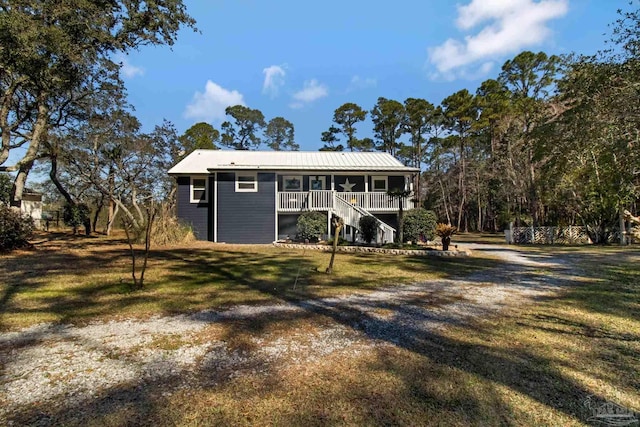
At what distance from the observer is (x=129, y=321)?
459 cm

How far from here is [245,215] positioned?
17.2m

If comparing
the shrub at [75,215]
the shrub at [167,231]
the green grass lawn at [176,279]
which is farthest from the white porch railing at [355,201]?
the shrub at [75,215]

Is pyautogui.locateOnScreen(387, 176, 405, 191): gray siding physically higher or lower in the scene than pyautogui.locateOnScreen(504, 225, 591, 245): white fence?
higher

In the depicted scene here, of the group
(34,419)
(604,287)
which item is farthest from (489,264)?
(34,419)

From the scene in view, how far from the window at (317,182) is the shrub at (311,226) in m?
2.85

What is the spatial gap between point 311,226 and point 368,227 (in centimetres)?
251

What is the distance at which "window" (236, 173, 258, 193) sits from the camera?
17.2 m

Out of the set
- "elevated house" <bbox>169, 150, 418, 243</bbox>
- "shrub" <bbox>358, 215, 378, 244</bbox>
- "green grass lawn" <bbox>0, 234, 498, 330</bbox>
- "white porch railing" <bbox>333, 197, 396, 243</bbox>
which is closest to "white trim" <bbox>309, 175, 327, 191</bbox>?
"elevated house" <bbox>169, 150, 418, 243</bbox>

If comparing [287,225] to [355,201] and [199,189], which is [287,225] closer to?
[355,201]

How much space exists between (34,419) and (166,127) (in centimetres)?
2492

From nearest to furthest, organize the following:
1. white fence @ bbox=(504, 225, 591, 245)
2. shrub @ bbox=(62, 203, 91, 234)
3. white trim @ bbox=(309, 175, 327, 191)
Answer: white trim @ bbox=(309, 175, 327, 191) → white fence @ bbox=(504, 225, 591, 245) → shrub @ bbox=(62, 203, 91, 234)

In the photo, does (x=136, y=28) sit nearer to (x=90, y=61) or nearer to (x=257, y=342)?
(x=90, y=61)

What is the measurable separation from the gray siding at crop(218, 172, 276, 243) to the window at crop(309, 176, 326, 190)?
7.31ft

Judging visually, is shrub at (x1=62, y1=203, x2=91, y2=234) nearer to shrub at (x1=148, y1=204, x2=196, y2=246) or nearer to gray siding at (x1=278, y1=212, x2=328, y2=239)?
shrub at (x1=148, y1=204, x2=196, y2=246)
